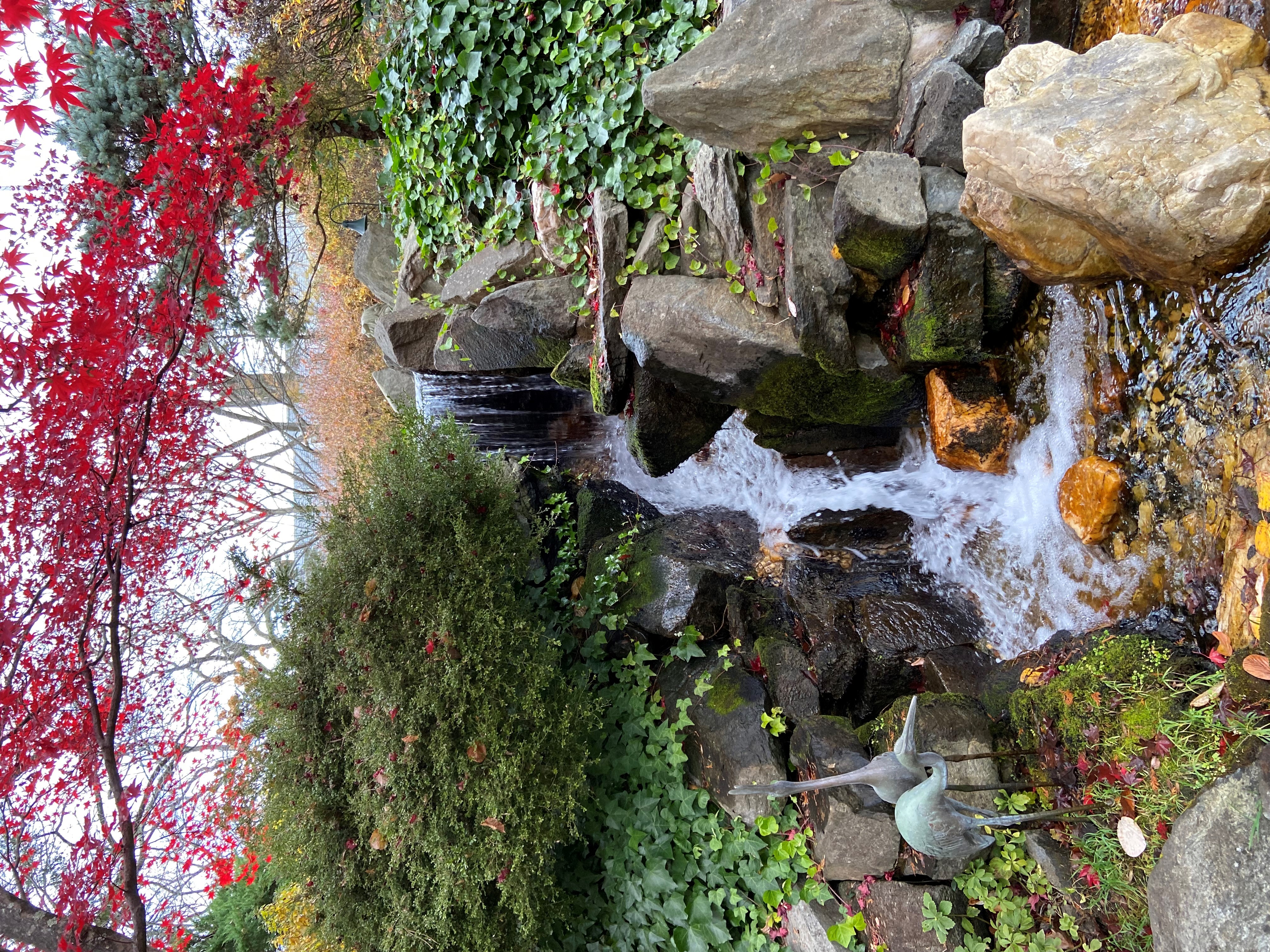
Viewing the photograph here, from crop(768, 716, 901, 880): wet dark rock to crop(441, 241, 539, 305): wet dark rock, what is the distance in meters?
3.81

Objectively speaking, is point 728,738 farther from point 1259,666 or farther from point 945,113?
point 945,113

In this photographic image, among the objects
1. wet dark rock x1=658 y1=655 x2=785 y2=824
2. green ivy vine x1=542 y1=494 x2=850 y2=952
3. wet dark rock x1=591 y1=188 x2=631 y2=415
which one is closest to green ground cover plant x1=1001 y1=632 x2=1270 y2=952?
green ivy vine x1=542 y1=494 x2=850 y2=952

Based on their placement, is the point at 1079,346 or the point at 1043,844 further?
the point at 1079,346

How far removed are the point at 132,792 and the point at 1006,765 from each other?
4216mm

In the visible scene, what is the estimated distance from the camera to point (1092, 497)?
2816mm

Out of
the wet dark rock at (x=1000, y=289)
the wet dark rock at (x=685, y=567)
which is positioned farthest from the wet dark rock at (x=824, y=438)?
the wet dark rock at (x=1000, y=289)

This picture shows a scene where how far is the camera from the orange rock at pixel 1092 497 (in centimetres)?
273

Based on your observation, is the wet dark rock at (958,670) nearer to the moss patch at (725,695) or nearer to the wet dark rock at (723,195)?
the moss patch at (725,695)

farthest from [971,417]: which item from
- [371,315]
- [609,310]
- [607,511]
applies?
[371,315]

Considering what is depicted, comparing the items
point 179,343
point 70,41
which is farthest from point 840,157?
point 70,41

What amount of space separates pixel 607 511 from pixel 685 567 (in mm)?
1178

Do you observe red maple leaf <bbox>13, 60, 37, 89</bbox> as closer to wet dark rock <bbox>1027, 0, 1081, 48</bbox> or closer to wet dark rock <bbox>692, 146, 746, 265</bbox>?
wet dark rock <bbox>692, 146, 746, 265</bbox>

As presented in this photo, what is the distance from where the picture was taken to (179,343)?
3.66 metres

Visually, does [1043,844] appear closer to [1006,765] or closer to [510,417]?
[1006,765]
